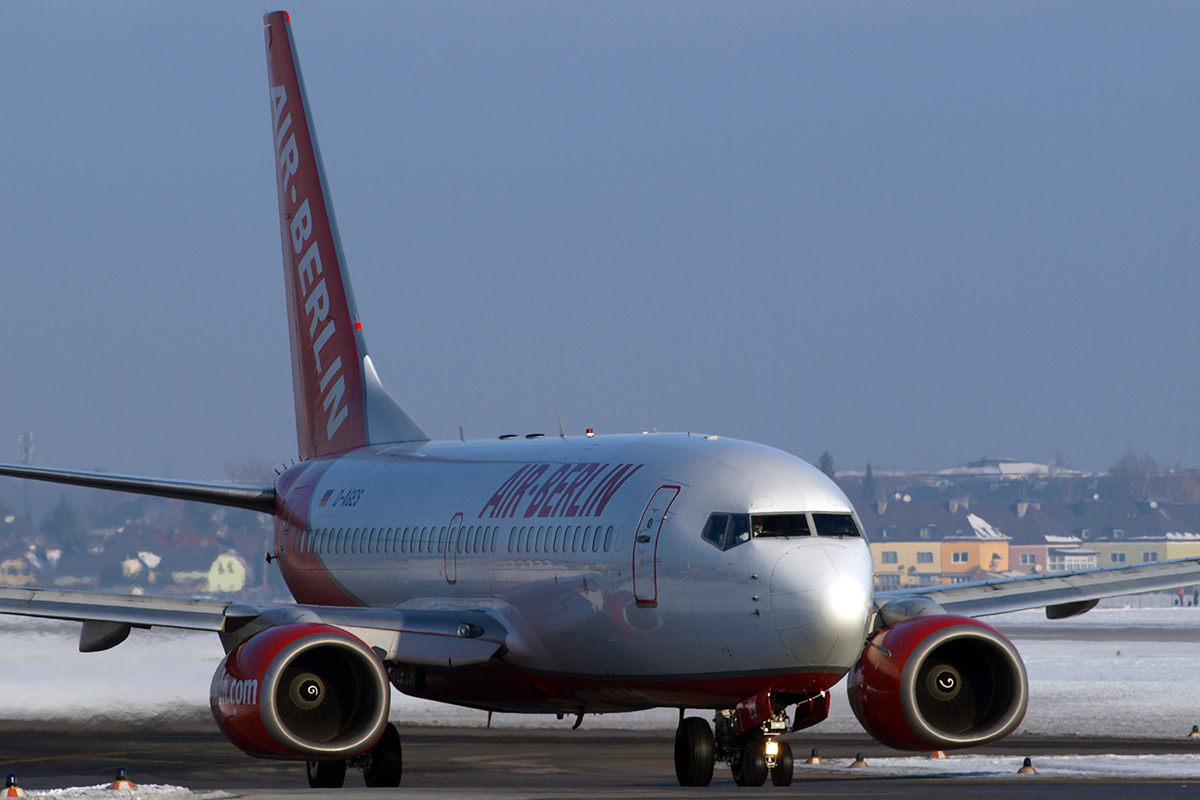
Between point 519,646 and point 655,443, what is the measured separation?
2.84 m

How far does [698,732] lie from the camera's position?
20.5m

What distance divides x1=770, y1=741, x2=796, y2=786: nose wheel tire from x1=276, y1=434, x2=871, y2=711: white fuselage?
764 mm

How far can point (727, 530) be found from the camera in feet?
62.4

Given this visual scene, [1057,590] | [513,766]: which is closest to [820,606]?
[1057,590]

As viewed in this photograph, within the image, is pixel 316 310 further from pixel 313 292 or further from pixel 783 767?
pixel 783 767

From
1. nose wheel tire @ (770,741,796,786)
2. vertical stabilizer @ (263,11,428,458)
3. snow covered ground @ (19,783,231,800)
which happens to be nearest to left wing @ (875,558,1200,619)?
nose wheel tire @ (770,741,796,786)

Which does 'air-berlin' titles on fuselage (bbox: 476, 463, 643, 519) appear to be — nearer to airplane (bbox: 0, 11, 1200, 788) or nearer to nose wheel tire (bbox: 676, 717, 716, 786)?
airplane (bbox: 0, 11, 1200, 788)

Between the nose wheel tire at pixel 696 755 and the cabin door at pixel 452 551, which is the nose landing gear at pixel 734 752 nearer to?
the nose wheel tire at pixel 696 755

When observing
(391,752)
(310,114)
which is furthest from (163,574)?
(391,752)

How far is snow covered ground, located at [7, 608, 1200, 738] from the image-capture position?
103ft

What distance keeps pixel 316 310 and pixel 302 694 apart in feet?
41.4

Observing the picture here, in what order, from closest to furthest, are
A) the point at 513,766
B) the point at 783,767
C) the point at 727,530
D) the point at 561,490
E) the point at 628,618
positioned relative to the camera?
the point at 727,530 < the point at 783,767 < the point at 628,618 < the point at 561,490 < the point at 513,766

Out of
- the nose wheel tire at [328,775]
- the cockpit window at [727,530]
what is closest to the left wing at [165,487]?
the nose wheel tire at [328,775]

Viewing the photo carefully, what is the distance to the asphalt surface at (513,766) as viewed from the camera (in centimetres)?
1845
